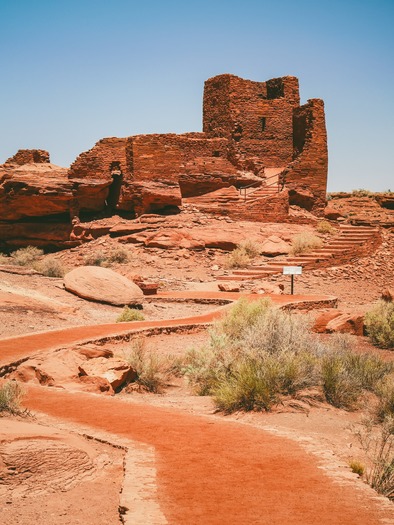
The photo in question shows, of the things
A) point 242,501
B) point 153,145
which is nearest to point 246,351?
point 242,501

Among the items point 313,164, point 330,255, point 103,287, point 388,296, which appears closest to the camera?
point 103,287

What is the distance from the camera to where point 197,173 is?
2816cm

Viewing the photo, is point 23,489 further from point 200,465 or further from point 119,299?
point 119,299

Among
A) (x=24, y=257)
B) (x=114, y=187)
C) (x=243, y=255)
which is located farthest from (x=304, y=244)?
(x=24, y=257)

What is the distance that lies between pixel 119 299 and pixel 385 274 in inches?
476

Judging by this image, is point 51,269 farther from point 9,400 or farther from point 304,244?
point 9,400

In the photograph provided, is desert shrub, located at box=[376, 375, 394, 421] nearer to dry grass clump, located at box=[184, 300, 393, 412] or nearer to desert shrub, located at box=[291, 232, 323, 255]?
dry grass clump, located at box=[184, 300, 393, 412]

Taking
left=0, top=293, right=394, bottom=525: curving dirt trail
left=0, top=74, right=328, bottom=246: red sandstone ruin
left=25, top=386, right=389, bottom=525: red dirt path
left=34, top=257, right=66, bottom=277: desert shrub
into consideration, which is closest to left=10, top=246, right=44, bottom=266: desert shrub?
left=0, top=74, right=328, bottom=246: red sandstone ruin

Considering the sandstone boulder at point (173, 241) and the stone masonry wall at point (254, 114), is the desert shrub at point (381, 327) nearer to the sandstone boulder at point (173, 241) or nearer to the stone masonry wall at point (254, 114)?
the sandstone boulder at point (173, 241)

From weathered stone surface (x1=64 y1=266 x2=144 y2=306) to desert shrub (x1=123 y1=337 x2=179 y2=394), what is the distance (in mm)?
6154

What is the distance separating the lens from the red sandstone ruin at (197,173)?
26.5 m

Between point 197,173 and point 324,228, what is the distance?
621 centimetres

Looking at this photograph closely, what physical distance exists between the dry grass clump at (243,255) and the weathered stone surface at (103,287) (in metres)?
7.27

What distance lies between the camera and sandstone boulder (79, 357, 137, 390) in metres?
9.05
